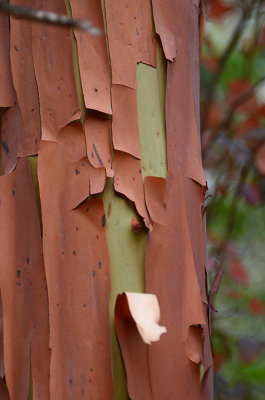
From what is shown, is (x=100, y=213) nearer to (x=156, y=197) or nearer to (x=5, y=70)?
(x=156, y=197)

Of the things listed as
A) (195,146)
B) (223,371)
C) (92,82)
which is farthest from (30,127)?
(223,371)

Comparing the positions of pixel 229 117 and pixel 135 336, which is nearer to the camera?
pixel 135 336

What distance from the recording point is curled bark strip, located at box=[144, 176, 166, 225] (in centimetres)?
56

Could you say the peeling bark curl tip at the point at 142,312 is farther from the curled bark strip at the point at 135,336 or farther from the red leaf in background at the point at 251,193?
the red leaf in background at the point at 251,193

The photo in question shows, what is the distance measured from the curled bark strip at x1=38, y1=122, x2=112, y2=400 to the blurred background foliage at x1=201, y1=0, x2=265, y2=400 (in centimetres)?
98

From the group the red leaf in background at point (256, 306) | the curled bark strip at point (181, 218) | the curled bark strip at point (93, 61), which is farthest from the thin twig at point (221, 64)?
the curled bark strip at point (93, 61)

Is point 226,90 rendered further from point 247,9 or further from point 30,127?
point 30,127

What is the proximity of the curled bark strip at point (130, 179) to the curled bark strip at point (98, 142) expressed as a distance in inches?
0.4

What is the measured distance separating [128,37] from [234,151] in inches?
41.8

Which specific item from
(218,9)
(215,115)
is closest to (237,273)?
(215,115)

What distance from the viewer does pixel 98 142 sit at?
554 mm

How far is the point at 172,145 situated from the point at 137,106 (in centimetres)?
5

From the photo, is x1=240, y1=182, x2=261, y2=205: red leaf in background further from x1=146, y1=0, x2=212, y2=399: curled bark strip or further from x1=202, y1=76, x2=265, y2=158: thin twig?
x1=146, y1=0, x2=212, y2=399: curled bark strip

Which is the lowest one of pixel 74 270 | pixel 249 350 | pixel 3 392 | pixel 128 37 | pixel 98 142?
pixel 249 350
